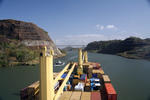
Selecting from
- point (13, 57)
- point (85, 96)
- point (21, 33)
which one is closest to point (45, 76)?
point (85, 96)

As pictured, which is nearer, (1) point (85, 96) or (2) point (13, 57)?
(1) point (85, 96)

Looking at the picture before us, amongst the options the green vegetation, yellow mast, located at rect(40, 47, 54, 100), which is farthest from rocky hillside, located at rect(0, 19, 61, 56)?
yellow mast, located at rect(40, 47, 54, 100)

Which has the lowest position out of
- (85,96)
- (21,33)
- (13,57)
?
(85,96)

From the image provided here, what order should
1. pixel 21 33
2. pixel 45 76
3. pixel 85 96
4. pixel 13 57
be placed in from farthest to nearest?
Result: pixel 21 33
pixel 13 57
pixel 85 96
pixel 45 76

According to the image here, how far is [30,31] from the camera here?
68125 mm

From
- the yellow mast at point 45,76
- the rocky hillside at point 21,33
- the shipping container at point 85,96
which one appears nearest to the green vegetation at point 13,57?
the rocky hillside at point 21,33

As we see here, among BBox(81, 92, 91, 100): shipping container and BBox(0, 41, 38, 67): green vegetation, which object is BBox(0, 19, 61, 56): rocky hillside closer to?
BBox(0, 41, 38, 67): green vegetation

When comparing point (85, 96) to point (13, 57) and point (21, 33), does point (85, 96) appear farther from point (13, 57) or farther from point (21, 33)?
point (21, 33)

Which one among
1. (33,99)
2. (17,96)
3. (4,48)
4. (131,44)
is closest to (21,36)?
(4,48)

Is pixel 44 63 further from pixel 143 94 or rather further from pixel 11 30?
pixel 11 30

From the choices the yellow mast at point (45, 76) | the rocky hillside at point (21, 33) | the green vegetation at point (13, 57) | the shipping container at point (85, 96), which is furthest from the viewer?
the rocky hillside at point (21, 33)

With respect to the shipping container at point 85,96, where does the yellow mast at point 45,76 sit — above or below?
above

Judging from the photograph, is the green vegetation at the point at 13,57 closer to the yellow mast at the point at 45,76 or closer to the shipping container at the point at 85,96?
the shipping container at the point at 85,96

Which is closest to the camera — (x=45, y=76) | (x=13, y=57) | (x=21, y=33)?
(x=45, y=76)
